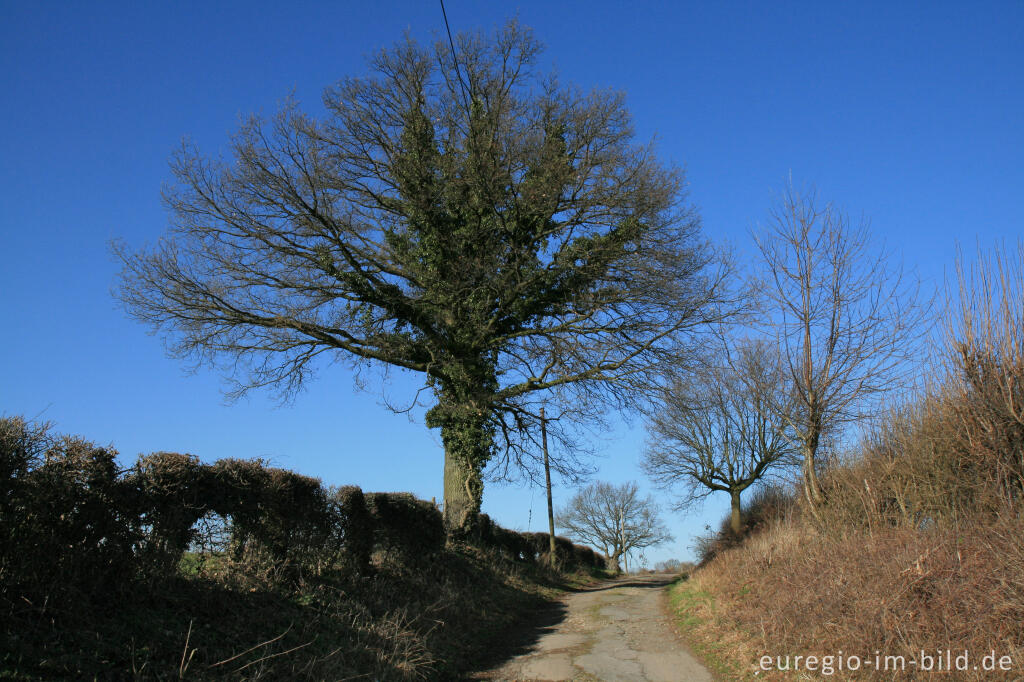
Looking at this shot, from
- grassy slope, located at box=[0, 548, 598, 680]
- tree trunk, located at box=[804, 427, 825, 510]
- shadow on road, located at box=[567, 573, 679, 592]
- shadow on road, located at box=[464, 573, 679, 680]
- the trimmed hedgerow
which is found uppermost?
tree trunk, located at box=[804, 427, 825, 510]

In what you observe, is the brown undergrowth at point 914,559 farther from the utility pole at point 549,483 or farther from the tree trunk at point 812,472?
the utility pole at point 549,483

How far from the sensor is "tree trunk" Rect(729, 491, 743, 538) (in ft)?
73.5

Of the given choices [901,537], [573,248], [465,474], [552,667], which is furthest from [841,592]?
[465,474]

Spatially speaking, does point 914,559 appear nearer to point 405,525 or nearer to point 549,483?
point 405,525

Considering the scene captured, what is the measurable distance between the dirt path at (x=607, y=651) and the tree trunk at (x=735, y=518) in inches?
358

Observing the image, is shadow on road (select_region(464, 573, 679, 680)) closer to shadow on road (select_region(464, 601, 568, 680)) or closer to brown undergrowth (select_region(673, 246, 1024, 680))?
shadow on road (select_region(464, 601, 568, 680))

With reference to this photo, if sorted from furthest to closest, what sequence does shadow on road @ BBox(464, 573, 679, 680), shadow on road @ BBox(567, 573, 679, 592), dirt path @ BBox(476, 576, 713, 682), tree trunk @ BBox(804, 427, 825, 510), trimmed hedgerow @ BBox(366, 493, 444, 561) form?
shadow on road @ BBox(567, 573, 679, 592)
tree trunk @ BBox(804, 427, 825, 510)
trimmed hedgerow @ BBox(366, 493, 444, 561)
shadow on road @ BBox(464, 573, 679, 680)
dirt path @ BBox(476, 576, 713, 682)

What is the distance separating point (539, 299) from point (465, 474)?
4896 millimetres

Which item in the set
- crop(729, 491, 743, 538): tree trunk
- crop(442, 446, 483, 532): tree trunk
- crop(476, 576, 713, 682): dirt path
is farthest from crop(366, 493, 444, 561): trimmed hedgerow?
crop(729, 491, 743, 538): tree trunk

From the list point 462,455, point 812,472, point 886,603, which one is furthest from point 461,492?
point 886,603

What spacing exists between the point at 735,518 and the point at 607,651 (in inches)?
677

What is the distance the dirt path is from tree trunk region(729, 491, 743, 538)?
9104mm

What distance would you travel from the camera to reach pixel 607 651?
9.67m

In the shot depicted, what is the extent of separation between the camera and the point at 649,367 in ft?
47.1
